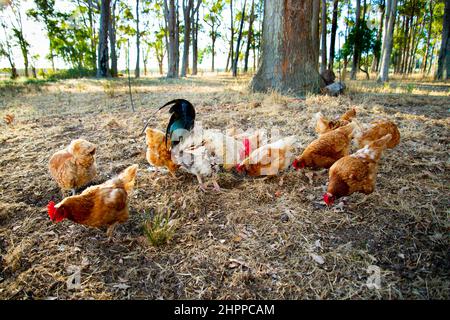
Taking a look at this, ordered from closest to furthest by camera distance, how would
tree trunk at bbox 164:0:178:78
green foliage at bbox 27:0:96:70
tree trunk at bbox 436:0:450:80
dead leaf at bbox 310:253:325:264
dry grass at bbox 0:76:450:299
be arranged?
dry grass at bbox 0:76:450:299 → dead leaf at bbox 310:253:325:264 → tree trunk at bbox 436:0:450:80 → tree trunk at bbox 164:0:178:78 → green foliage at bbox 27:0:96:70

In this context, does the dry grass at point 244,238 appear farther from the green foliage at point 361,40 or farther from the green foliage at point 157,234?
the green foliage at point 361,40


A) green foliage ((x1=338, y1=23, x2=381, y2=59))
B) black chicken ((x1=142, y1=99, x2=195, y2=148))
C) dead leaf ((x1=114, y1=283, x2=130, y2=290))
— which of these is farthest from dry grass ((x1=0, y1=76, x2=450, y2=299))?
green foliage ((x1=338, y1=23, x2=381, y2=59))

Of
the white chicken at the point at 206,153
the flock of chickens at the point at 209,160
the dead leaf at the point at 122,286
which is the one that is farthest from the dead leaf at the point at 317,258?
the dead leaf at the point at 122,286

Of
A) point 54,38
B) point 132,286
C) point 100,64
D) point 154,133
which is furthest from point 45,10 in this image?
point 132,286

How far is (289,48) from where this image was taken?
6496 millimetres

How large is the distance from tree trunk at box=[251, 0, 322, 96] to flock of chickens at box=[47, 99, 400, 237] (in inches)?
149

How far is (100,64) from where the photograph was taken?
616 inches

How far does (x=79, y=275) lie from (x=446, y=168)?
12.5 feet

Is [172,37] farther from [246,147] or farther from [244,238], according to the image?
[244,238]

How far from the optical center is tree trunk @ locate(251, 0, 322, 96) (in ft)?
20.8

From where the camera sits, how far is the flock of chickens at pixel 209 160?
7.03ft

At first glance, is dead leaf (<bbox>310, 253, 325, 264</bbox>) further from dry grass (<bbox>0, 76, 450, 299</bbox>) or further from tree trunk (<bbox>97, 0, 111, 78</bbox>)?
tree trunk (<bbox>97, 0, 111, 78</bbox>)

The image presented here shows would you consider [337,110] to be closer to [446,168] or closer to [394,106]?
[394,106]

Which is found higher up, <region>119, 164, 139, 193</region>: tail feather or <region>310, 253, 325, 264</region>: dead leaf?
<region>119, 164, 139, 193</region>: tail feather
